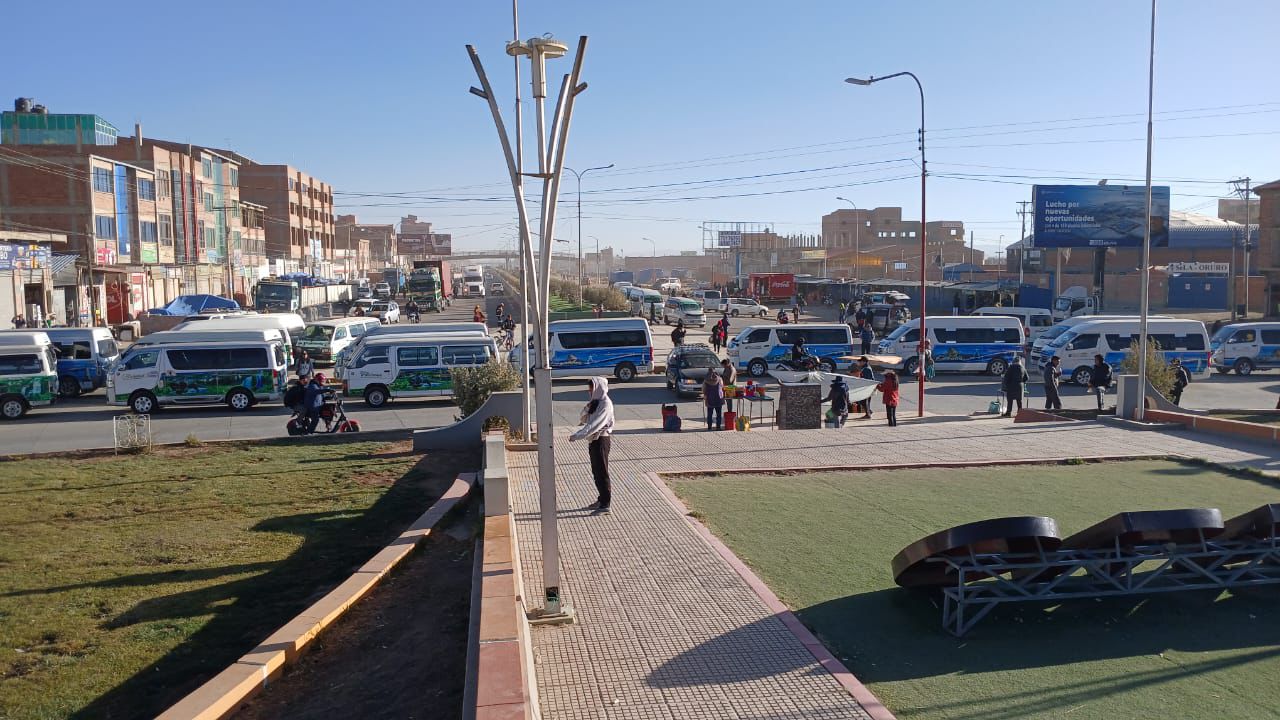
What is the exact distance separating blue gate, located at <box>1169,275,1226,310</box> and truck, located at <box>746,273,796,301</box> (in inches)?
1032

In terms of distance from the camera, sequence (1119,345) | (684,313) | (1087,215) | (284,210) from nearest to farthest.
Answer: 1. (1119,345)
2. (1087,215)
3. (684,313)
4. (284,210)

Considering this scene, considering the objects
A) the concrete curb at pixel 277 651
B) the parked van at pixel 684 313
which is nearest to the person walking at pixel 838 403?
the concrete curb at pixel 277 651

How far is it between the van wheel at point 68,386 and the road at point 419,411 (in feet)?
0.84

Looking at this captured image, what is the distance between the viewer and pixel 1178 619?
747cm

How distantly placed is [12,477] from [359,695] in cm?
1165

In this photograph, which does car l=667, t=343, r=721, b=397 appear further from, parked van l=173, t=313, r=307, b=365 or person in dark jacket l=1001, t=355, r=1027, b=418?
parked van l=173, t=313, r=307, b=365

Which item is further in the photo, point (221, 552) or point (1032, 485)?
point (1032, 485)

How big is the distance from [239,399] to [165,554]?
16.4 meters

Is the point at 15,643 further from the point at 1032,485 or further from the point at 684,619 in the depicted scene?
the point at 1032,485

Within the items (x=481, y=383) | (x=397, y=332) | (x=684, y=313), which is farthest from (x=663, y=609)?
(x=684, y=313)

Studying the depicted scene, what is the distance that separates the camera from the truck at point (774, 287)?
7656 centimetres

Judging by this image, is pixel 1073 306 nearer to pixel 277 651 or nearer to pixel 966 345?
pixel 966 345

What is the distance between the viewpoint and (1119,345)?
32062mm

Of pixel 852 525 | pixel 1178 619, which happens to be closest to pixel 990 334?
pixel 852 525
